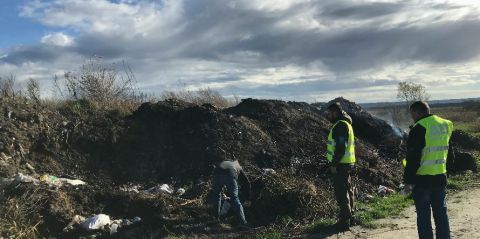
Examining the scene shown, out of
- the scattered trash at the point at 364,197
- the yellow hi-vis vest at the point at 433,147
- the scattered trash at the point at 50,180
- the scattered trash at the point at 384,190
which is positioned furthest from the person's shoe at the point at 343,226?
the scattered trash at the point at 50,180

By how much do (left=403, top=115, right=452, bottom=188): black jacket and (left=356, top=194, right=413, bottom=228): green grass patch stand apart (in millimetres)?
2442

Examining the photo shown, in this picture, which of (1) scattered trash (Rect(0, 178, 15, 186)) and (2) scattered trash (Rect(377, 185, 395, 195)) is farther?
(2) scattered trash (Rect(377, 185, 395, 195))

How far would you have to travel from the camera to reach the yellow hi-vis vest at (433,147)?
20.6 feet

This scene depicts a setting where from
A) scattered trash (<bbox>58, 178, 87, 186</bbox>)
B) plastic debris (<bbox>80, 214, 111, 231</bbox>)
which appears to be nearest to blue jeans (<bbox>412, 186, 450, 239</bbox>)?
plastic debris (<bbox>80, 214, 111, 231</bbox>)

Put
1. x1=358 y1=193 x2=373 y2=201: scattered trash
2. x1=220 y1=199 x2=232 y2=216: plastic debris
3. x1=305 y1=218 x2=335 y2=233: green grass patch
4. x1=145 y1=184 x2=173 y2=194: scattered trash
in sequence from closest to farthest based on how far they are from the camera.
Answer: x1=305 y1=218 x2=335 y2=233: green grass patch
x1=220 y1=199 x2=232 y2=216: plastic debris
x1=145 y1=184 x2=173 y2=194: scattered trash
x1=358 y1=193 x2=373 y2=201: scattered trash

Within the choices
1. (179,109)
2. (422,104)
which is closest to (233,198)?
(422,104)

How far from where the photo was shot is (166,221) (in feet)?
29.7

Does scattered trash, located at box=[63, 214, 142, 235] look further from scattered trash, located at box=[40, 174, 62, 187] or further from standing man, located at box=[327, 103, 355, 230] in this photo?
standing man, located at box=[327, 103, 355, 230]

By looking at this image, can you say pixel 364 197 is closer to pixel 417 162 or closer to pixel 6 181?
pixel 417 162

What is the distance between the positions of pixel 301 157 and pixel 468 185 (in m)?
4.16

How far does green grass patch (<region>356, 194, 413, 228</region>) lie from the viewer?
29.5 ft

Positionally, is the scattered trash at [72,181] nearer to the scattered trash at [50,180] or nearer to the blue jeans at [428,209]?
the scattered trash at [50,180]

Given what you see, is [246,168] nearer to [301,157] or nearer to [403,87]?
[301,157]

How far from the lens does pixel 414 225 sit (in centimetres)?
861
